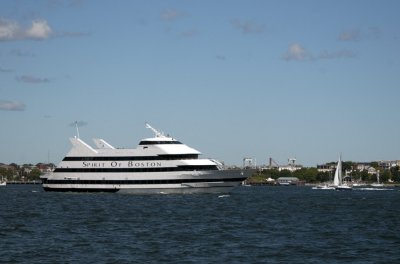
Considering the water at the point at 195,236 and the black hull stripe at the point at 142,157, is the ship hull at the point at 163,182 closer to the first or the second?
the black hull stripe at the point at 142,157

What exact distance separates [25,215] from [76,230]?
16.1 meters

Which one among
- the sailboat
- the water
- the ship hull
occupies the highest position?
the sailboat

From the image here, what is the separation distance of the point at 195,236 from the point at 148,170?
50.7 metres

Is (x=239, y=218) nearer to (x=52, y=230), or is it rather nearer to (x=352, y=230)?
(x=352, y=230)

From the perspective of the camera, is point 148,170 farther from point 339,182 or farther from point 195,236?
point 339,182

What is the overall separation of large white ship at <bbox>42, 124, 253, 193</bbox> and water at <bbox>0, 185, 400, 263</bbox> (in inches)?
915

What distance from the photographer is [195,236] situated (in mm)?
48062

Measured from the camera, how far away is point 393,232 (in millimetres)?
52000

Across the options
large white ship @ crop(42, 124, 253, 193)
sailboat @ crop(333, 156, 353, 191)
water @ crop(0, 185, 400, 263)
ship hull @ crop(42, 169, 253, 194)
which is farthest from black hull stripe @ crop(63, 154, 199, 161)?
sailboat @ crop(333, 156, 353, 191)

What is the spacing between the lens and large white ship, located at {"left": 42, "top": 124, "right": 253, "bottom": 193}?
3816 inches

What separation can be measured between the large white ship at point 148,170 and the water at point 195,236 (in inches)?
915

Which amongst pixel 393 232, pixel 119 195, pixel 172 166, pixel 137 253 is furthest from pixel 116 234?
pixel 119 195

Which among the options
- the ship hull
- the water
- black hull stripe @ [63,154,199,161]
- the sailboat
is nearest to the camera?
the water

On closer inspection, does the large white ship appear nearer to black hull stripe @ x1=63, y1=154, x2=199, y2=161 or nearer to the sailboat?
black hull stripe @ x1=63, y1=154, x2=199, y2=161
